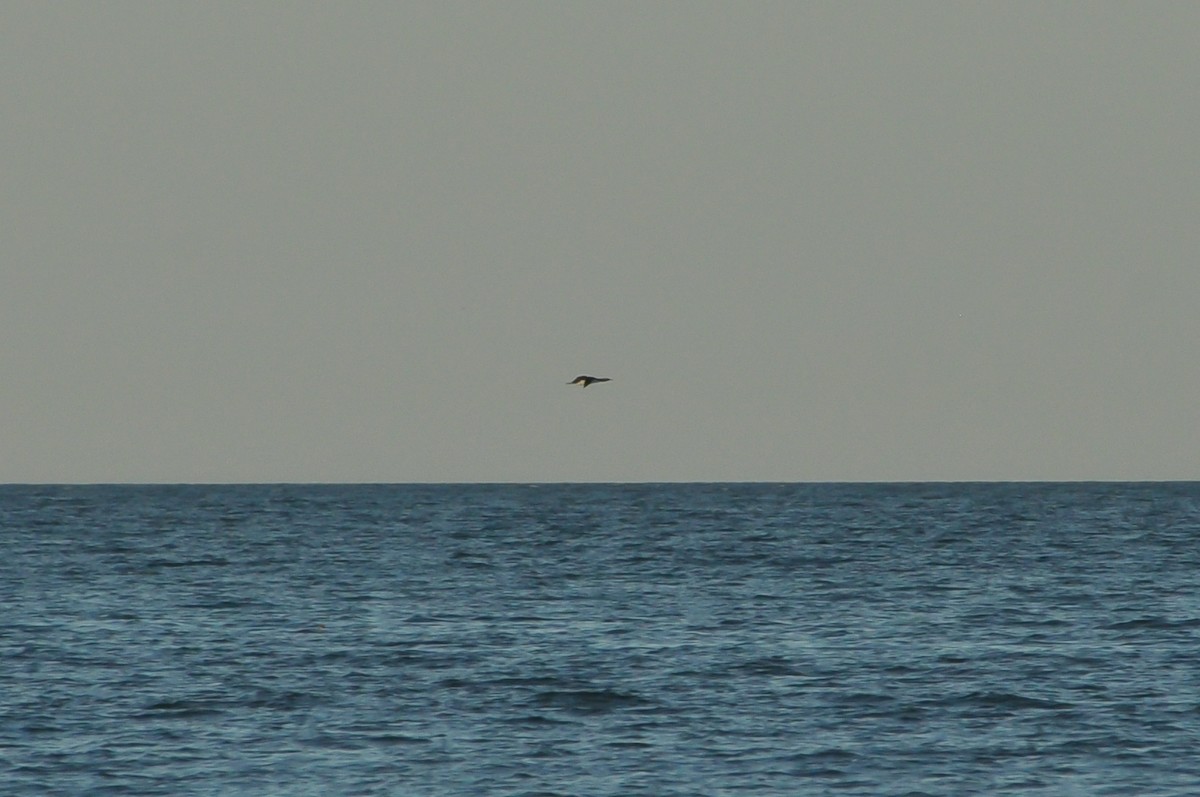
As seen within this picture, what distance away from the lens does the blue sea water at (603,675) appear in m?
29.7

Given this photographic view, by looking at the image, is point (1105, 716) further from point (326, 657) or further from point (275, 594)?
point (275, 594)

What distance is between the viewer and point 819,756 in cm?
Answer: 3064

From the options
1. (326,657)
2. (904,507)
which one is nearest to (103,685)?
(326,657)

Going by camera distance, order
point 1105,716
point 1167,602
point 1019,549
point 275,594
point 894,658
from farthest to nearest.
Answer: point 1019,549, point 275,594, point 1167,602, point 894,658, point 1105,716

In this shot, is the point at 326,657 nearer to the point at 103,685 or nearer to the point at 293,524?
the point at 103,685

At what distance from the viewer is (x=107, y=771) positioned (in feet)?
97.4

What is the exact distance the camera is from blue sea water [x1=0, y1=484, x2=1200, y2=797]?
1168 inches

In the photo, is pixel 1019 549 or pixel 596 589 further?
pixel 1019 549

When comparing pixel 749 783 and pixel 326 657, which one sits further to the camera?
pixel 326 657

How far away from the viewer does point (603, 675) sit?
39.2m

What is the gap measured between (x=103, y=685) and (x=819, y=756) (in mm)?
15683

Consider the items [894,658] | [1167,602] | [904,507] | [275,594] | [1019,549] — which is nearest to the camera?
[894,658]

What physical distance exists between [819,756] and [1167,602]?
27.4 meters

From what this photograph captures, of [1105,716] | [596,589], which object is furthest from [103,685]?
[596,589]
